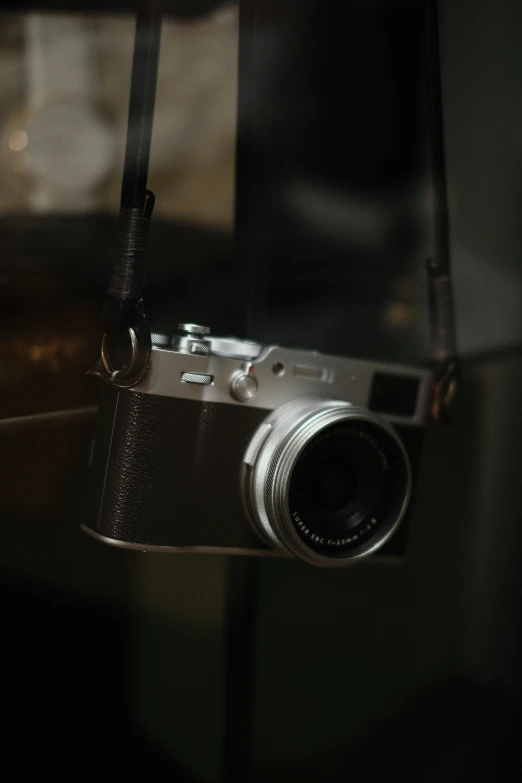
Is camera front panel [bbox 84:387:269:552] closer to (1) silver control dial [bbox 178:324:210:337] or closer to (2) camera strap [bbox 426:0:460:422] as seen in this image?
(1) silver control dial [bbox 178:324:210:337]

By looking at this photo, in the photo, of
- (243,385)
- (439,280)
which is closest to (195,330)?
(243,385)

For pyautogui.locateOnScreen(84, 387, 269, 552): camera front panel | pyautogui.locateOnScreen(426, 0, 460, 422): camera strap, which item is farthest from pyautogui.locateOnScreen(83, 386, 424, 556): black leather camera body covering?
pyautogui.locateOnScreen(426, 0, 460, 422): camera strap

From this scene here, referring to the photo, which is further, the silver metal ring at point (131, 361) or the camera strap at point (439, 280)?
the camera strap at point (439, 280)

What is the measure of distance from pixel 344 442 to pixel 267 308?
0.53 feet

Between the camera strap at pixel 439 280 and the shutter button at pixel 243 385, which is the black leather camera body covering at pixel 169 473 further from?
the camera strap at pixel 439 280

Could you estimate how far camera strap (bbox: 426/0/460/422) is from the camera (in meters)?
0.52

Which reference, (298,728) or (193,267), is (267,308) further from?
(298,728)

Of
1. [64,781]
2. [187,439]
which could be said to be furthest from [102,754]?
[187,439]

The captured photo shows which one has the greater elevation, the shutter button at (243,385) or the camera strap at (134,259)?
the camera strap at (134,259)

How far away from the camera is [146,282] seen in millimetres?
503

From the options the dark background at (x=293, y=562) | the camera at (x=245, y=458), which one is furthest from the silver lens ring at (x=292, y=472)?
the dark background at (x=293, y=562)

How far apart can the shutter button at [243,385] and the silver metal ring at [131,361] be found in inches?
2.6

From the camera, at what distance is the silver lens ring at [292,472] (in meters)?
0.43

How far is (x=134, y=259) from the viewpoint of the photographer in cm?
42
